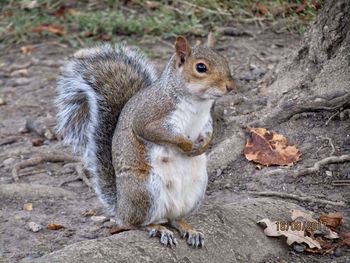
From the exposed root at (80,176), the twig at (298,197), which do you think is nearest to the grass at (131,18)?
the exposed root at (80,176)

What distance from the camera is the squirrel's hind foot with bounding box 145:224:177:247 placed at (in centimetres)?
251

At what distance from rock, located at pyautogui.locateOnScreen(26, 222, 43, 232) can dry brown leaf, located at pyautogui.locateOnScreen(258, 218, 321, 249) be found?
2.79 feet

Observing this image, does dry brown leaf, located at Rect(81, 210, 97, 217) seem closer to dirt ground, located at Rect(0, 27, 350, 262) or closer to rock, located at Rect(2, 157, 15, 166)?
dirt ground, located at Rect(0, 27, 350, 262)

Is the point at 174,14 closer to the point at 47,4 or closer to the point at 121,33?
the point at 121,33

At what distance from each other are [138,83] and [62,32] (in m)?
2.69

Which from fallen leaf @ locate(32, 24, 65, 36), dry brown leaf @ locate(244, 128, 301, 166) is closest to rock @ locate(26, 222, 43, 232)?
dry brown leaf @ locate(244, 128, 301, 166)

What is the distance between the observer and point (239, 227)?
106 inches

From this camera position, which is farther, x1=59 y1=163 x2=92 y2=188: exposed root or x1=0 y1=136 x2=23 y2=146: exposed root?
x1=0 y1=136 x2=23 y2=146: exposed root

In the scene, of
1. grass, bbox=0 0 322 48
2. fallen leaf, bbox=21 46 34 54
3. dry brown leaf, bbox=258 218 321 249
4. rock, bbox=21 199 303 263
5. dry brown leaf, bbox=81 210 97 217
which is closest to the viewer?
rock, bbox=21 199 303 263

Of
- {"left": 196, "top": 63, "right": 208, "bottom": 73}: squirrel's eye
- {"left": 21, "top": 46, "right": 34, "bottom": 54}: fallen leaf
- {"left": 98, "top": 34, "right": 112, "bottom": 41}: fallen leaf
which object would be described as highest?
{"left": 196, "top": 63, "right": 208, "bottom": 73}: squirrel's eye

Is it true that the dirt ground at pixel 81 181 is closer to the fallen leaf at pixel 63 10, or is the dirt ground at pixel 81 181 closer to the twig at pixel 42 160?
the twig at pixel 42 160

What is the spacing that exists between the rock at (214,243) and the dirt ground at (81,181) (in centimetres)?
10

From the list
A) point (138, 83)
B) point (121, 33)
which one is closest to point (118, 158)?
point (138, 83)

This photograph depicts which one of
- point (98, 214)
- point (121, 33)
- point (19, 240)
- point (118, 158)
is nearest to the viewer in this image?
point (118, 158)
